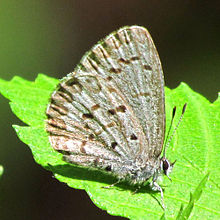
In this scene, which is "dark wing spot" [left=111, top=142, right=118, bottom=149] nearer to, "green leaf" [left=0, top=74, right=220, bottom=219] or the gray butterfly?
the gray butterfly

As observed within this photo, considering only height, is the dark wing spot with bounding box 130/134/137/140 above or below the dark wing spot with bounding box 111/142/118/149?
above

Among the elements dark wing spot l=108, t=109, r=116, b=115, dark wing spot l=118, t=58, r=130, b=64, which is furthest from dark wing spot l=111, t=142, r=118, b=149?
dark wing spot l=118, t=58, r=130, b=64

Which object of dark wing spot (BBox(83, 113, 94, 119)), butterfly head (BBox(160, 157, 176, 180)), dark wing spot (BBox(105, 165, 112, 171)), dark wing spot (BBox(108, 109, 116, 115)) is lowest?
dark wing spot (BBox(105, 165, 112, 171))

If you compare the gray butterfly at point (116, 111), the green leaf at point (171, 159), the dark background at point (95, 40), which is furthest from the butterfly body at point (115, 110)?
the dark background at point (95, 40)

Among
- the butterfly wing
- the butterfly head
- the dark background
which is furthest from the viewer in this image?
the dark background

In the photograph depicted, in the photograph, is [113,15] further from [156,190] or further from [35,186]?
[156,190]

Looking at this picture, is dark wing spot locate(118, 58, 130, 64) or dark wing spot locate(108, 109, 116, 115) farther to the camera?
dark wing spot locate(108, 109, 116, 115)

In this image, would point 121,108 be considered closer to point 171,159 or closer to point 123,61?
point 123,61

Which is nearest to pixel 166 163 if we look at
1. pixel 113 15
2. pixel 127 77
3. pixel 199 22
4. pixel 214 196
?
pixel 214 196
